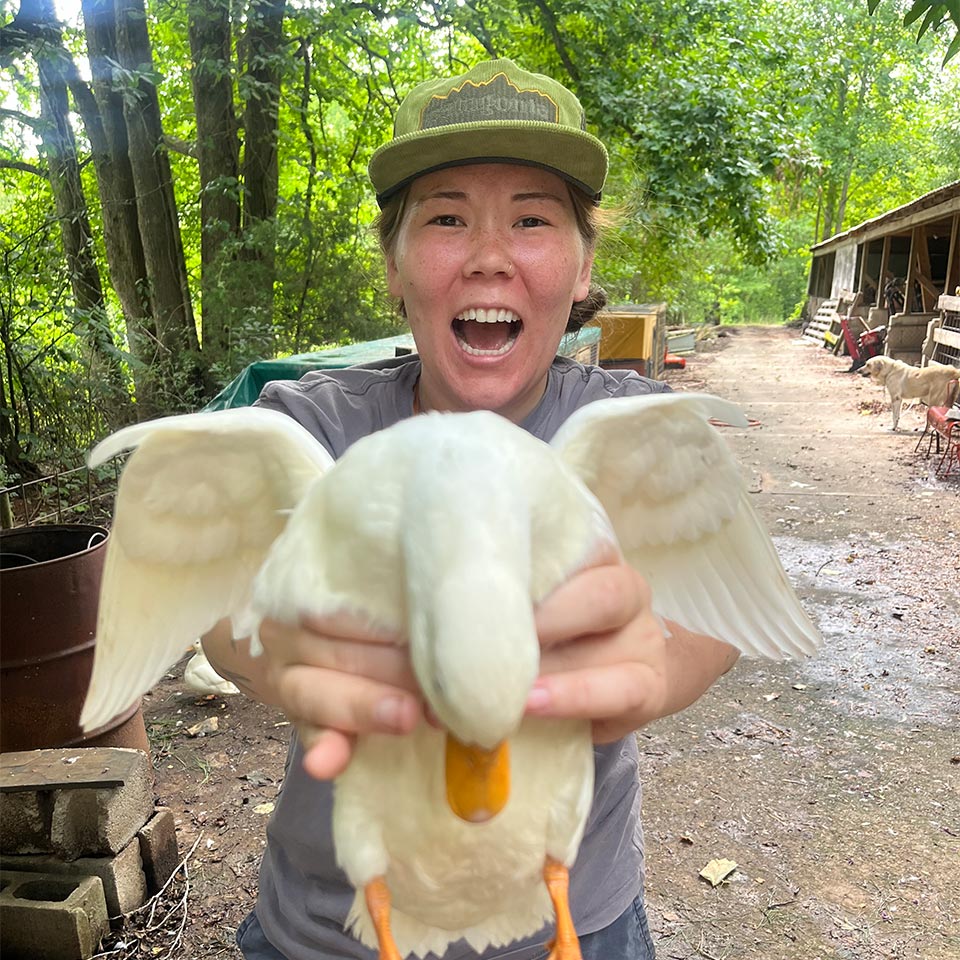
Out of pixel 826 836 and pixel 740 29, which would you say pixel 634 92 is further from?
pixel 826 836

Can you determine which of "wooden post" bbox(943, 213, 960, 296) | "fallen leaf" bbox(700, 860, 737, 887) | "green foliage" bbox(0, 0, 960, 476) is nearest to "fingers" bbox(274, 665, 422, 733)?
"fallen leaf" bbox(700, 860, 737, 887)

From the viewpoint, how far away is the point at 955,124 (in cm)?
3039

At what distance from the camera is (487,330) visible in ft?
5.85

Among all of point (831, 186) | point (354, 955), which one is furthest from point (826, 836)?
point (831, 186)

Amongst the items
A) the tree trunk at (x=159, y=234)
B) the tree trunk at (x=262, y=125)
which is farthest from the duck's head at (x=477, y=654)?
the tree trunk at (x=262, y=125)

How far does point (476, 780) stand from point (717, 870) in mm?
2680

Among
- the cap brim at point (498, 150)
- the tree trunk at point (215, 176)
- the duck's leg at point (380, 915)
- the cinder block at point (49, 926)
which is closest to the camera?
the duck's leg at point (380, 915)

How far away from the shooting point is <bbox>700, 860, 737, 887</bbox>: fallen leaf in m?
3.16

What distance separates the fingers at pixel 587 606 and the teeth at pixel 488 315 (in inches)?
30.2

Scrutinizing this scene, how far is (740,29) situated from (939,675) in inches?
356

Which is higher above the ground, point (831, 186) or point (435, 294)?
point (831, 186)

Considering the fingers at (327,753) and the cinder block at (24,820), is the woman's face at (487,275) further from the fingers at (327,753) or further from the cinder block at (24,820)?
the cinder block at (24,820)

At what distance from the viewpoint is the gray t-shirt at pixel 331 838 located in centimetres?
146

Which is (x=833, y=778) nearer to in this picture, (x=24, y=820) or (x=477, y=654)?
(x=24, y=820)
